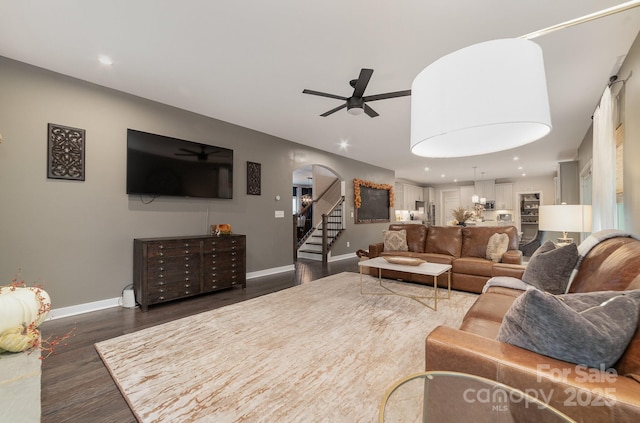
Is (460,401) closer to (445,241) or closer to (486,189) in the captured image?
(445,241)

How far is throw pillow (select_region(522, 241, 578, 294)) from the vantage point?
2.16m

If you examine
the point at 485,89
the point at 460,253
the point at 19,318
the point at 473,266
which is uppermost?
the point at 485,89

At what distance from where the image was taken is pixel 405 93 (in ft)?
9.15

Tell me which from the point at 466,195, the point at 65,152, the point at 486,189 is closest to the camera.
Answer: the point at 65,152

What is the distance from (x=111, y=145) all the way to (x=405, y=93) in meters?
3.66

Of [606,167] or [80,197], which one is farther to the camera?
[80,197]

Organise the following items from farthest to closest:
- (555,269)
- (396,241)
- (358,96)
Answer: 1. (396,241)
2. (358,96)
3. (555,269)

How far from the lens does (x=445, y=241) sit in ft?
15.4

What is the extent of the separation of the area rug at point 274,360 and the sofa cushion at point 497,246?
44.3 inches

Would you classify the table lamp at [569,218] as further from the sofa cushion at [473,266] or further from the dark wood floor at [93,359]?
the dark wood floor at [93,359]

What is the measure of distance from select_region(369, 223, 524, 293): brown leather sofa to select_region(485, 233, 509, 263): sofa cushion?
66 millimetres

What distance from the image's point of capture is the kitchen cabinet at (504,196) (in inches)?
429

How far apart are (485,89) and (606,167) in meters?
3.29

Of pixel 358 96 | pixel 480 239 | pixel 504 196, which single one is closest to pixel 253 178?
pixel 358 96
